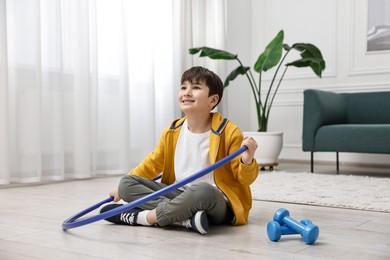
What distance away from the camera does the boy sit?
167 cm

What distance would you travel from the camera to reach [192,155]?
1.78 meters

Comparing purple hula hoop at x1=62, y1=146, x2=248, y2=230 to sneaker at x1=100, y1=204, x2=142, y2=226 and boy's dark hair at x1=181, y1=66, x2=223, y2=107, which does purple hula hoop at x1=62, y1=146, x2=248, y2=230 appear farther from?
boy's dark hair at x1=181, y1=66, x2=223, y2=107

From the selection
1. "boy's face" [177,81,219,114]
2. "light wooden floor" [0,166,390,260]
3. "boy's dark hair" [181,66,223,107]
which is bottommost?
"light wooden floor" [0,166,390,260]

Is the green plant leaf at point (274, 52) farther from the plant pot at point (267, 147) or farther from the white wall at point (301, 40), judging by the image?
the white wall at point (301, 40)

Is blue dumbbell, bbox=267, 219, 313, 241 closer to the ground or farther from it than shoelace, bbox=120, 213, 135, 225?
farther from it

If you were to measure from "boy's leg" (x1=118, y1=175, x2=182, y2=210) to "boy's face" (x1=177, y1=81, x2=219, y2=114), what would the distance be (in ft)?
0.98

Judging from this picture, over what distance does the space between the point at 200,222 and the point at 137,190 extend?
290mm

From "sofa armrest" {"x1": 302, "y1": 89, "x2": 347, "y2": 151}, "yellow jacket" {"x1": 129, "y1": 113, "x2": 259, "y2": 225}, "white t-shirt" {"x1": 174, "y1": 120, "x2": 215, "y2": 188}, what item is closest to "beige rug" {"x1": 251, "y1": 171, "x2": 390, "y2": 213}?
"sofa armrest" {"x1": 302, "y1": 89, "x2": 347, "y2": 151}

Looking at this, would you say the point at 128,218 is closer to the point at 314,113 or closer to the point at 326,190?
the point at 326,190

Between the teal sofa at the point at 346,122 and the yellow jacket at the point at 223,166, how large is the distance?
1878 millimetres

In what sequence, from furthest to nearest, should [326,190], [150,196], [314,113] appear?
1. [314,113]
2. [326,190]
3. [150,196]

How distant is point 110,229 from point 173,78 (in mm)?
2562

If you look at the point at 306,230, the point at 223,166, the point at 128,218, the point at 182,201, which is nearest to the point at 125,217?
the point at 128,218

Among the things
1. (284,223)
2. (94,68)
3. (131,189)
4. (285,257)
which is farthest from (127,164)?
(285,257)
